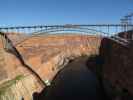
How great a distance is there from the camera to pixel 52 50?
6116cm

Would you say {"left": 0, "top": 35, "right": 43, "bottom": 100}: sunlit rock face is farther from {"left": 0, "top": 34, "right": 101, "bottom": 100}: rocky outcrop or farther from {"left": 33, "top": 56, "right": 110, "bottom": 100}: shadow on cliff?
{"left": 33, "top": 56, "right": 110, "bottom": 100}: shadow on cliff

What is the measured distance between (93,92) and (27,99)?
13.4 meters

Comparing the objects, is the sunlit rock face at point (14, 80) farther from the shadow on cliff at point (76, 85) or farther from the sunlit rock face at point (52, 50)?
the sunlit rock face at point (52, 50)

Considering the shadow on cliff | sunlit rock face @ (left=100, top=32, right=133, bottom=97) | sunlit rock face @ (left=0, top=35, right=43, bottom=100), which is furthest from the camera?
the shadow on cliff

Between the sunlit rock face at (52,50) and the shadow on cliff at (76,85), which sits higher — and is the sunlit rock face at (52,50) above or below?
above

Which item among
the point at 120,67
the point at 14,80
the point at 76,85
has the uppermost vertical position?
the point at 120,67

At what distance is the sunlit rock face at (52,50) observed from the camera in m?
56.7

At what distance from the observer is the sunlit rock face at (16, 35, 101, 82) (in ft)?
186

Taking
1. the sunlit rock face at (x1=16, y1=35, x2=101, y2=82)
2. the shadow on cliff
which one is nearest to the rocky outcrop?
the sunlit rock face at (x1=16, y1=35, x2=101, y2=82)

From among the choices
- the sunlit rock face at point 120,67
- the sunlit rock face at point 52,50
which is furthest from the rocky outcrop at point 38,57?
the sunlit rock face at point 120,67

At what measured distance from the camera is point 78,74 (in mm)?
69312

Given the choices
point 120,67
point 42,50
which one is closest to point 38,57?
point 42,50

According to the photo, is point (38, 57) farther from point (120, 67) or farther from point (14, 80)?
point (120, 67)

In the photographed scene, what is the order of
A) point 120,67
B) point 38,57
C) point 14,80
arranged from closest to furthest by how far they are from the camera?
point 120,67, point 14,80, point 38,57
